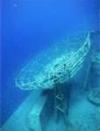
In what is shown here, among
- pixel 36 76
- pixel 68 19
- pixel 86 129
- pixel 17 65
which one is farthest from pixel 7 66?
pixel 86 129

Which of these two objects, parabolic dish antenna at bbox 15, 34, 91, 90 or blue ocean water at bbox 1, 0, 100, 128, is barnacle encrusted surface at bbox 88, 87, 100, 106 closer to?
parabolic dish antenna at bbox 15, 34, 91, 90

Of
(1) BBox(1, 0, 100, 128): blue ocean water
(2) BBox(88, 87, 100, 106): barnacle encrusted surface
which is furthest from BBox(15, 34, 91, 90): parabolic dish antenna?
(2) BBox(88, 87, 100, 106): barnacle encrusted surface

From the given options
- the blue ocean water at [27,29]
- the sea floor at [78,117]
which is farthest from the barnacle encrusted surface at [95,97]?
the blue ocean water at [27,29]

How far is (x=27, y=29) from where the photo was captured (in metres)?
3.20

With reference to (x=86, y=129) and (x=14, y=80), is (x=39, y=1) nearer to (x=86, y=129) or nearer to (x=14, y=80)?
(x=14, y=80)

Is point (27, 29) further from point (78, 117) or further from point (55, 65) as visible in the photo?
point (78, 117)

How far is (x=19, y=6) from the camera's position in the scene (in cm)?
320

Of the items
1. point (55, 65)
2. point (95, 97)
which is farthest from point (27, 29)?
point (95, 97)

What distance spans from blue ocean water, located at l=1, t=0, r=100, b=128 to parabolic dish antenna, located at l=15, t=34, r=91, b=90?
0.23 ft

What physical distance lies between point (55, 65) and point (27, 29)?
1.45 ft

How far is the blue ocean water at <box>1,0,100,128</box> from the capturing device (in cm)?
316

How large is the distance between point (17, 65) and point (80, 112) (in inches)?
29.7

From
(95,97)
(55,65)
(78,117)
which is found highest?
(55,65)

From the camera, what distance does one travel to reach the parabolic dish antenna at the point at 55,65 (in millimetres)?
3154
